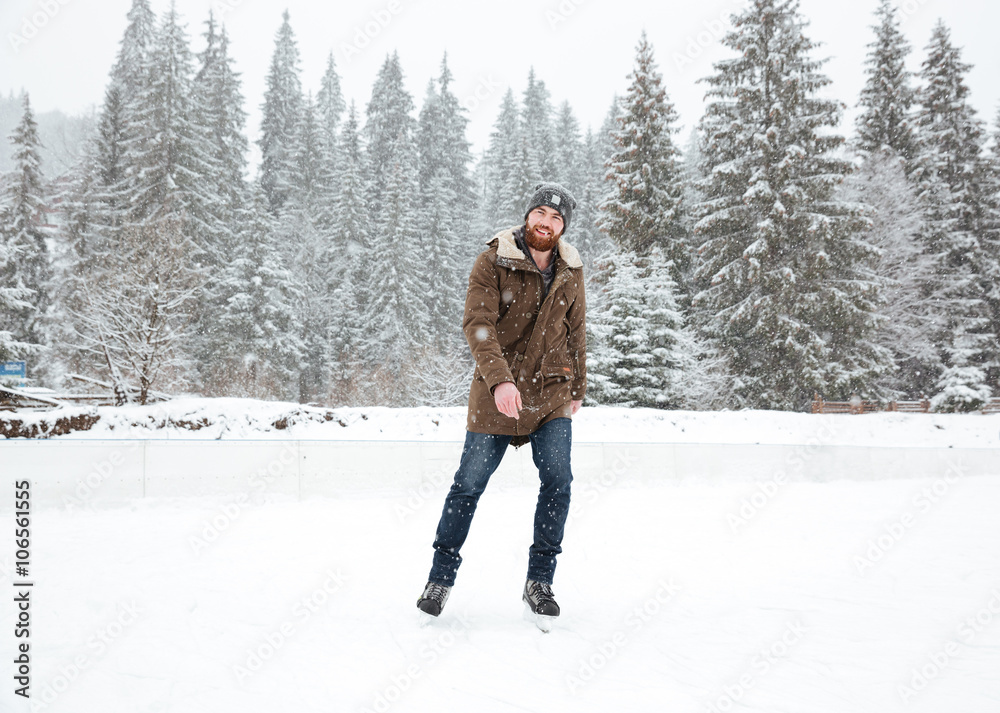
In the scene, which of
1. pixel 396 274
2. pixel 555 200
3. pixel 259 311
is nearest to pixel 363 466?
pixel 555 200

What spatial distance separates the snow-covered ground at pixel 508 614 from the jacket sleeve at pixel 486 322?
1079mm

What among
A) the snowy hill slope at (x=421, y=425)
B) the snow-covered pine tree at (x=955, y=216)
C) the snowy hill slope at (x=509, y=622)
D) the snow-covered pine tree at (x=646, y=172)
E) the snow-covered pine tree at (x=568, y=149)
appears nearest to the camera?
the snowy hill slope at (x=509, y=622)

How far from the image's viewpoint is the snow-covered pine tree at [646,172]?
22.1m

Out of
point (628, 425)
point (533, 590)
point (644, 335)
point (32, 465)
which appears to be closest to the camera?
point (533, 590)

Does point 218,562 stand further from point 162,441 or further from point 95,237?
point 95,237

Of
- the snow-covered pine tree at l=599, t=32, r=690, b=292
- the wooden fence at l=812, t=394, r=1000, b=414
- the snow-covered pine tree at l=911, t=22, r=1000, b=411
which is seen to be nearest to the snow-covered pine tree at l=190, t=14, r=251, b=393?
the snow-covered pine tree at l=599, t=32, r=690, b=292

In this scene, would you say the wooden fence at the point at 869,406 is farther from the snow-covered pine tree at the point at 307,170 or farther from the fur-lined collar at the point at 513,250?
the snow-covered pine tree at the point at 307,170

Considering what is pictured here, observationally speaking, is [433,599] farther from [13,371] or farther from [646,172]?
[646,172]

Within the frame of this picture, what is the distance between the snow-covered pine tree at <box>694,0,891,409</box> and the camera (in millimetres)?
18891

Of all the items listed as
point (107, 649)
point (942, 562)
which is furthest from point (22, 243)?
point (942, 562)

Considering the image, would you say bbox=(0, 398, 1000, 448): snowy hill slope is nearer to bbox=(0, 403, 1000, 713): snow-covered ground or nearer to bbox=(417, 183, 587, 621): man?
bbox=(0, 403, 1000, 713): snow-covered ground

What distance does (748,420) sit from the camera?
42.1ft

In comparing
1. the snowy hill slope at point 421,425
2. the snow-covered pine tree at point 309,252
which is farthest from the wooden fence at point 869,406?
the snow-covered pine tree at point 309,252

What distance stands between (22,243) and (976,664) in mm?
30464
